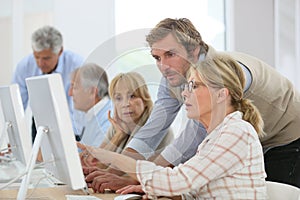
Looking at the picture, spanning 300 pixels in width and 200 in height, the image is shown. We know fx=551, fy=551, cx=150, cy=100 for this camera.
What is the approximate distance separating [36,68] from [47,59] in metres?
0.30

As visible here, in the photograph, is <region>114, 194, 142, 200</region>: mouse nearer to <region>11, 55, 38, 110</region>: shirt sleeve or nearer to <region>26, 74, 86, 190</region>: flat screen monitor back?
<region>26, 74, 86, 190</region>: flat screen monitor back

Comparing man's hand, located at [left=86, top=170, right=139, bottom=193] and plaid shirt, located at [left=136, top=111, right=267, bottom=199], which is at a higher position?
plaid shirt, located at [left=136, top=111, right=267, bottom=199]

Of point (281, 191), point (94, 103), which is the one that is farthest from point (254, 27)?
point (281, 191)

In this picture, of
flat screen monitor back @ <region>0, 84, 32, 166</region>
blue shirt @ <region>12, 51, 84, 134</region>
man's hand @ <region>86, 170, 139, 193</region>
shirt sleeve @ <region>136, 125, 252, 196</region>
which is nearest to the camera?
shirt sleeve @ <region>136, 125, 252, 196</region>

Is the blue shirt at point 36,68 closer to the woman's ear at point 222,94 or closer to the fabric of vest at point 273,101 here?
the fabric of vest at point 273,101

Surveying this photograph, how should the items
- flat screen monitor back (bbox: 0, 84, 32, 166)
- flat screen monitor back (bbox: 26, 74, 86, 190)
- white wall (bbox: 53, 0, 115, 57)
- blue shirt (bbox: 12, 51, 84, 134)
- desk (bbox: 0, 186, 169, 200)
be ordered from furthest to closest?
1. white wall (bbox: 53, 0, 115, 57)
2. blue shirt (bbox: 12, 51, 84, 134)
3. flat screen monitor back (bbox: 0, 84, 32, 166)
4. desk (bbox: 0, 186, 169, 200)
5. flat screen monitor back (bbox: 26, 74, 86, 190)

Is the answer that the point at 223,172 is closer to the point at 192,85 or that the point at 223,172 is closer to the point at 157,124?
the point at 192,85

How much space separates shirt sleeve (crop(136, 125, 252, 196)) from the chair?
18 centimetres

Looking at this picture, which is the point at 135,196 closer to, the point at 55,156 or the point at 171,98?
the point at 55,156

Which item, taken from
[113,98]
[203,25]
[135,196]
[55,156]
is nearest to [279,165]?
[113,98]

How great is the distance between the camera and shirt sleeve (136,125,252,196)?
1378mm

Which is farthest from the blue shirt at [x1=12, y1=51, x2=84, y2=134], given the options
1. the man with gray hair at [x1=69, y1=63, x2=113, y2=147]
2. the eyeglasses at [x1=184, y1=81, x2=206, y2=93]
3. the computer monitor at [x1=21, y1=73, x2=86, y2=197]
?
the computer monitor at [x1=21, y1=73, x2=86, y2=197]

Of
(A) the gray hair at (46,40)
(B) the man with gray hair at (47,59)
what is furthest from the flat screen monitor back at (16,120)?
(A) the gray hair at (46,40)

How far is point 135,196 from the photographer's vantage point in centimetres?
144
